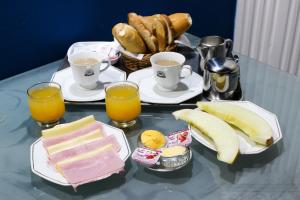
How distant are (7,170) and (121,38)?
2.15 ft

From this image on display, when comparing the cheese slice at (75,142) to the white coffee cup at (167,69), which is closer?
the cheese slice at (75,142)

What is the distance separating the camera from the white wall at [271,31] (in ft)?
6.35

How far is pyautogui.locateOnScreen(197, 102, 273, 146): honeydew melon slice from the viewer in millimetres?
988

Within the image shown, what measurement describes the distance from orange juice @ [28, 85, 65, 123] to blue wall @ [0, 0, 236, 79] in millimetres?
358

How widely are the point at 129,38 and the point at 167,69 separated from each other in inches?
10.3

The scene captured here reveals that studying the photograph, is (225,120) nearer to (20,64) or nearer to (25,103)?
(25,103)

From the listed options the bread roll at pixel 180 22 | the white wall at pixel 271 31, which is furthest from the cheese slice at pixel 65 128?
the white wall at pixel 271 31

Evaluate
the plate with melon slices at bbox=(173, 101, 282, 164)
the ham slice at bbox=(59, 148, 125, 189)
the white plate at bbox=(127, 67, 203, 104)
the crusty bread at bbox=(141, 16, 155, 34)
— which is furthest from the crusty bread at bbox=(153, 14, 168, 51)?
the ham slice at bbox=(59, 148, 125, 189)

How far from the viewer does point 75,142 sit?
99 cm

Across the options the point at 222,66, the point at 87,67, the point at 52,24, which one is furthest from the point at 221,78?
the point at 52,24

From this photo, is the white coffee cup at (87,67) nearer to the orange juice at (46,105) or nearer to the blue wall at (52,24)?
the orange juice at (46,105)

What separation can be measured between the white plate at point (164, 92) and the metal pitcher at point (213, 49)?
0.24 feet

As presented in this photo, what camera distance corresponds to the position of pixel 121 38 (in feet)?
4.70

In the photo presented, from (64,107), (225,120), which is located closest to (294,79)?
(225,120)
